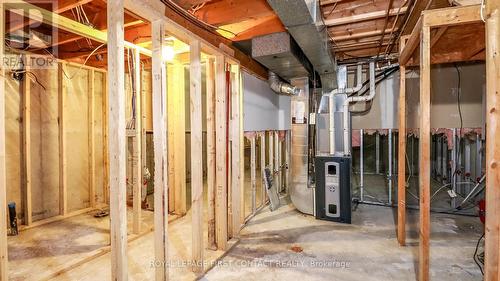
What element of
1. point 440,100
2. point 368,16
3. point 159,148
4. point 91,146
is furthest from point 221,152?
point 440,100

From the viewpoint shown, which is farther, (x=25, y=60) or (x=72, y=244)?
(x=25, y=60)

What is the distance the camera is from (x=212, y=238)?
2625 millimetres

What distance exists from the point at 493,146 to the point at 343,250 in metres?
A: 1.60

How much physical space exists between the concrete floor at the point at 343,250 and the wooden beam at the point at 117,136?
3.03ft

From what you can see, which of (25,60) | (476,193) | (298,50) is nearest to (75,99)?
(25,60)

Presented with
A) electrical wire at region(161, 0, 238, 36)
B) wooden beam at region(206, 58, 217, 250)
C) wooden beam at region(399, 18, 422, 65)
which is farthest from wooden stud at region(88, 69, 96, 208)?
wooden beam at region(399, 18, 422, 65)

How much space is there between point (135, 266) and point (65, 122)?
246 cm

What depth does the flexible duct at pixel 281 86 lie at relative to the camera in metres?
3.72

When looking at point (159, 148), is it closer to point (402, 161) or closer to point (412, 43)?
point (412, 43)

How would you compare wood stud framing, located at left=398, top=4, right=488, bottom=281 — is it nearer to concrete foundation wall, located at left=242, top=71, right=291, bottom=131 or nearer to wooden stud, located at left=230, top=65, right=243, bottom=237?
wooden stud, located at left=230, top=65, right=243, bottom=237

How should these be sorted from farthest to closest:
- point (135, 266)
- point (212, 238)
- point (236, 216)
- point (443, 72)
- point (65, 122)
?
point (443, 72) → point (65, 122) → point (236, 216) → point (212, 238) → point (135, 266)

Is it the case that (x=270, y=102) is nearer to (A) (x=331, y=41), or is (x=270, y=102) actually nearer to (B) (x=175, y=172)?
(A) (x=331, y=41)

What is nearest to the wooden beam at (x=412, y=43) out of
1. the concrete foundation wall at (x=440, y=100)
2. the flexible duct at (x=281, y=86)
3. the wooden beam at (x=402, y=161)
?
the wooden beam at (x=402, y=161)

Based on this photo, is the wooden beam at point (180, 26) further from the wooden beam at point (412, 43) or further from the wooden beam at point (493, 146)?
the wooden beam at point (493, 146)
